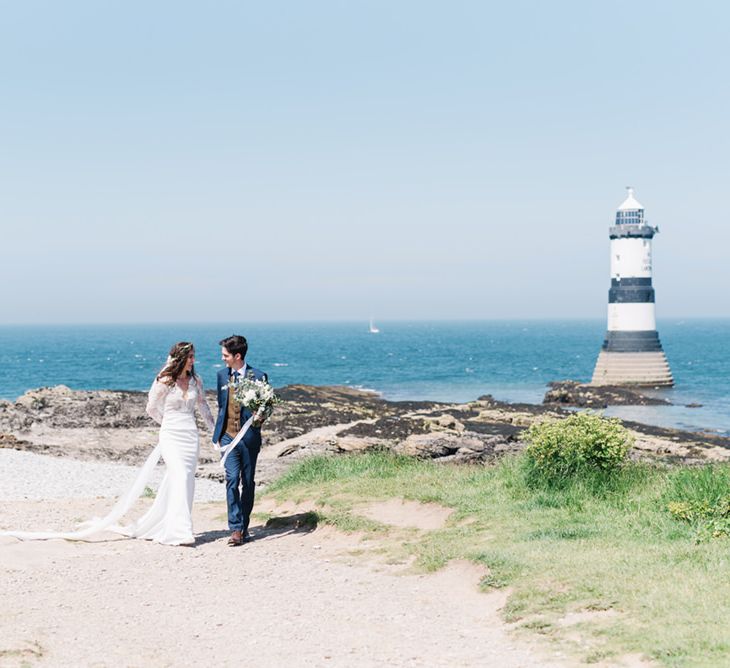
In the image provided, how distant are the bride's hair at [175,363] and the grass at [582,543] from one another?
2.82 meters

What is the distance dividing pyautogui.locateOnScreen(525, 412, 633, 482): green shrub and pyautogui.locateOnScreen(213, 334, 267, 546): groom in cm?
391

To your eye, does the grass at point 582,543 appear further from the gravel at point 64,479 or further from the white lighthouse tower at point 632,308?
the white lighthouse tower at point 632,308

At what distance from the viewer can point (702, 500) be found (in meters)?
10.6

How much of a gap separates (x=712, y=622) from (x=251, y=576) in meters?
4.79

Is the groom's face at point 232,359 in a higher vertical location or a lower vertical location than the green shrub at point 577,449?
higher

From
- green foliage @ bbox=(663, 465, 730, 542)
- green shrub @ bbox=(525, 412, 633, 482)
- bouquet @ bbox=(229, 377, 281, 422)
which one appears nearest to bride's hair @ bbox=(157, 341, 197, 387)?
bouquet @ bbox=(229, 377, 281, 422)

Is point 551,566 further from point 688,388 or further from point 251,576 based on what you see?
point 688,388

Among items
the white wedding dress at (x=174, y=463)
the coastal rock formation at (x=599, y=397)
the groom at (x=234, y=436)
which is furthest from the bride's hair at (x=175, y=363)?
the coastal rock formation at (x=599, y=397)

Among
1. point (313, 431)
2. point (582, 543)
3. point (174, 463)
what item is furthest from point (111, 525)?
point (313, 431)

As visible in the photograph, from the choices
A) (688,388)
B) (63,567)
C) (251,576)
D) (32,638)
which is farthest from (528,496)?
(688,388)

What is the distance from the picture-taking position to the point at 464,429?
1188 inches

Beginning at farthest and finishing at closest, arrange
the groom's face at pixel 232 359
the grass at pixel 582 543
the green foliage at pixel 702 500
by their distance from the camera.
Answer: the groom's face at pixel 232 359 < the green foliage at pixel 702 500 < the grass at pixel 582 543

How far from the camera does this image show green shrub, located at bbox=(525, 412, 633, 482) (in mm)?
12109

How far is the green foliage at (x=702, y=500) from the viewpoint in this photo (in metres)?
9.64
